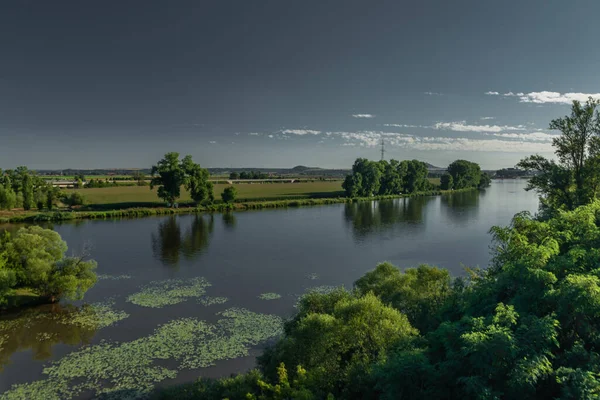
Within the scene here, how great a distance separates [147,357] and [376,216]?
54156mm

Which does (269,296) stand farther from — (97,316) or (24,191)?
(24,191)

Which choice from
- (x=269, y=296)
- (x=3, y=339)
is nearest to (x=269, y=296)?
(x=269, y=296)

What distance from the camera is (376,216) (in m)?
68.2

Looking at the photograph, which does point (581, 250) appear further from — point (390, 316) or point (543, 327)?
point (390, 316)

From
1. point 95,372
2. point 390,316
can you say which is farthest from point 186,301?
point 390,316

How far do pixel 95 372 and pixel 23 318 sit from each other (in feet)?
32.3

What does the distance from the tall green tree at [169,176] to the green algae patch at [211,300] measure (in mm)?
49459

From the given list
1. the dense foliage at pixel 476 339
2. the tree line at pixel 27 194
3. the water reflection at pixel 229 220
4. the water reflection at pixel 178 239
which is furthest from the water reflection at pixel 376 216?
the tree line at pixel 27 194

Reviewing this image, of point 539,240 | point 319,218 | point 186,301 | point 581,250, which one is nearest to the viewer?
point 581,250

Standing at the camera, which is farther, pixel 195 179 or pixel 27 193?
pixel 195 179

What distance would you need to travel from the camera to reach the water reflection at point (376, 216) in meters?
56.1

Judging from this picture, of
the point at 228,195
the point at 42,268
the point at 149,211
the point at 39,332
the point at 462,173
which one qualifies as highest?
the point at 462,173

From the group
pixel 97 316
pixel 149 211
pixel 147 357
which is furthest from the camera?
pixel 149 211

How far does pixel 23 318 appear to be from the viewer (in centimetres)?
2358
